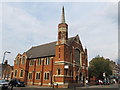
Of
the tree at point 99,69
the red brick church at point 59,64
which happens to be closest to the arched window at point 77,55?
the red brick church at point 59,64

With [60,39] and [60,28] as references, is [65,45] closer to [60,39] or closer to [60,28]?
[60,39]

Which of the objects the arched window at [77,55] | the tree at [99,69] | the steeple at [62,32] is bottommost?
the tree at [99,69]

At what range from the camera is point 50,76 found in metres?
37.7

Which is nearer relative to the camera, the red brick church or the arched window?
the red brick church

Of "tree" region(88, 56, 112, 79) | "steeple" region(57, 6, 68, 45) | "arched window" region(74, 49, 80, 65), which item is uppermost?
"steeple" region(57, 6, 68, 45)

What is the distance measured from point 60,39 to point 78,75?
11854mm

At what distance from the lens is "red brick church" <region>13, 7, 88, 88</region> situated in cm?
3498

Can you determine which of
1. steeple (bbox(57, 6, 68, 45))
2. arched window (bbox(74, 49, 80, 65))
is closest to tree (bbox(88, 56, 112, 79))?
arched window (bbox(74, 49, 80, 65))

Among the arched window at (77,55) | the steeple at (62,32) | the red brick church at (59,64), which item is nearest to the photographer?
the red brick church at (59,64)

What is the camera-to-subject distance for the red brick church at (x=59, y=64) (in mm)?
34978

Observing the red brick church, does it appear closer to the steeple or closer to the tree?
the steeple

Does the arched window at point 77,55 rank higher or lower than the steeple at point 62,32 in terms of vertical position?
lower

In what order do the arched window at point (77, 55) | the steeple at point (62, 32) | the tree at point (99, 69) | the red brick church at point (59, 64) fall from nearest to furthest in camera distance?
the red brick church at point (59, 64) < the steeple at point (62, 32) < the arched window at point (77, 55) < the tree at point (99, 69)

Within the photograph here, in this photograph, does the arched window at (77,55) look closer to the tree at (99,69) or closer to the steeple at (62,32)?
the steeple at (62,32)
